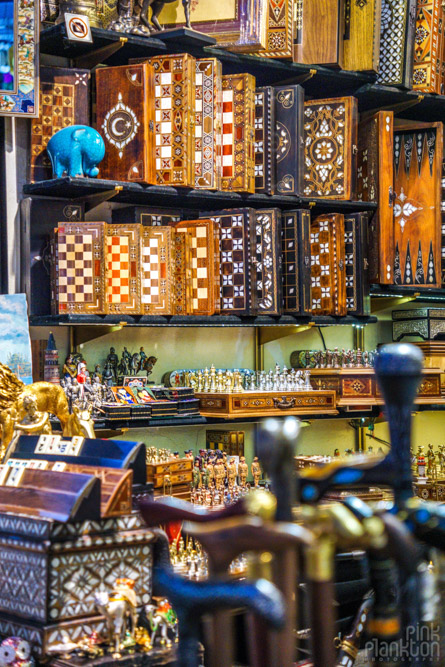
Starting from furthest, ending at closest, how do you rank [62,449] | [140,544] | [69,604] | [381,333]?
1. [381,333]
2. [62,449]
3. [140,544]
4. [69,604]

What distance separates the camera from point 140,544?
5.11 ft

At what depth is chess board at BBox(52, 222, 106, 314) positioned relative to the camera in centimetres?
310

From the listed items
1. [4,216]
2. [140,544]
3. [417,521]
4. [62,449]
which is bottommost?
[140,544]

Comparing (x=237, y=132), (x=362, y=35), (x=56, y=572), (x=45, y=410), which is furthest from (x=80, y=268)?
(x=56, y=572)

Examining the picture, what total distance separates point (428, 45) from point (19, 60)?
180 centimetres

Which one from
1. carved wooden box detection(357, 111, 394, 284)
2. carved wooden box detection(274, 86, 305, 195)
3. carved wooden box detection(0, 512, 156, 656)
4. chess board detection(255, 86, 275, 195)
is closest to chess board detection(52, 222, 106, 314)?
chess board detection(255, 86, 275, 195)

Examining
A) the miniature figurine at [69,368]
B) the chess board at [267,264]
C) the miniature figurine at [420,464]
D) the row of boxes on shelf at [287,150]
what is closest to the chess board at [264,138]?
the row of boxes on shelf at [287,150]

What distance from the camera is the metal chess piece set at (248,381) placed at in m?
3.56

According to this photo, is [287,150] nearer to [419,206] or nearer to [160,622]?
[419,206]

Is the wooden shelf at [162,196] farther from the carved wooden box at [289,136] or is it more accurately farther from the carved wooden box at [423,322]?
the carved wooden box at [423,322]

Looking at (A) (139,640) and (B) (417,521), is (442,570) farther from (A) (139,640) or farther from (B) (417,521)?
(A) (139,640)

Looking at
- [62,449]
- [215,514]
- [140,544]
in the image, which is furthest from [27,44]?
[215,514]

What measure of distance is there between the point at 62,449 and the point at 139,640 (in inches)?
16.6

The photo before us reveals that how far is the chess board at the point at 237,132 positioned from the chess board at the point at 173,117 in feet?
0.71
